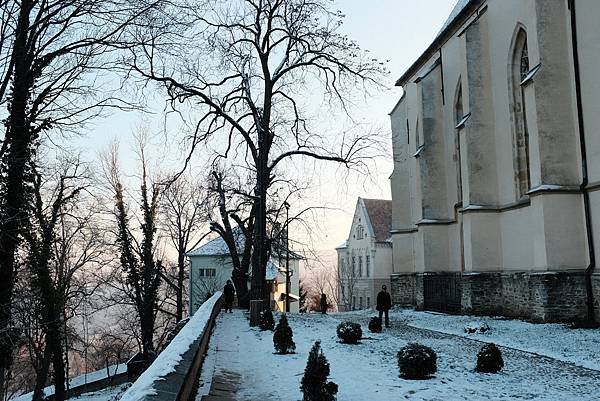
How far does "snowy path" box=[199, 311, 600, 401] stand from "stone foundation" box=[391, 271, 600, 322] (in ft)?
10.5

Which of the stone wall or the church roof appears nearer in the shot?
the church roof

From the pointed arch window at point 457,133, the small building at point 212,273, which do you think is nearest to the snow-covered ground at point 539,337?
the pointed arch window at point 457,133

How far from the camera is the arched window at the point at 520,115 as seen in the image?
21203mm

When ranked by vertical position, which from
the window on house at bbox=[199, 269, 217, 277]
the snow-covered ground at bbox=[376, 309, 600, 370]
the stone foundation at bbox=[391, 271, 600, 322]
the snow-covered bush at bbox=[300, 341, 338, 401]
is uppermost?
the window on house at bbox=[199, 269, 217, 277]

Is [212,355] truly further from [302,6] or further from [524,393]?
[302,6]

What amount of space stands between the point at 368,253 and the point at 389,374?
48606mm

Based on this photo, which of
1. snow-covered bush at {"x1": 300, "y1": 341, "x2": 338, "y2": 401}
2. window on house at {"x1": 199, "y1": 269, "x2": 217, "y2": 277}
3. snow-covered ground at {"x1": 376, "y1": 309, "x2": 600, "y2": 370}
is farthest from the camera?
window on house at {"x1": 199, "y1": 269, "x2": 217, "y2": 277}

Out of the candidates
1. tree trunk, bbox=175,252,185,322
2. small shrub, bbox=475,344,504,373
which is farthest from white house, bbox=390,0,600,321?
tree trunk, bbox=175,252,185,322

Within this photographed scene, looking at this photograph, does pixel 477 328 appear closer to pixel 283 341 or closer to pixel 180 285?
pixel 283 341

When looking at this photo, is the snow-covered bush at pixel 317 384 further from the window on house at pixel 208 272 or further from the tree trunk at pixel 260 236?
the window on house at pixel 208 272

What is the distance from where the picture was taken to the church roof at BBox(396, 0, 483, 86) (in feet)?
81.1

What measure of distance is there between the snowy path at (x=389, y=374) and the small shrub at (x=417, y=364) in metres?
0.20

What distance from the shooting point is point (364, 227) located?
199 ft

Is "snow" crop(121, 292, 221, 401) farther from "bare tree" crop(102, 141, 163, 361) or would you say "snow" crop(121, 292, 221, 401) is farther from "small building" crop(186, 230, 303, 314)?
"small building" crop(186, 230, 303, 314)
